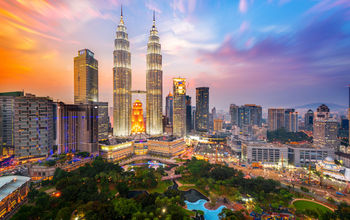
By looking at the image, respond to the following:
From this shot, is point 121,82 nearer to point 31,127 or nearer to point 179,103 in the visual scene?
point 179,103

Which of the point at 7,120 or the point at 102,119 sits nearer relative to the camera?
the point at 7,120

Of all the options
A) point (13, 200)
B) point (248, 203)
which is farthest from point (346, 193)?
point (13, 200)

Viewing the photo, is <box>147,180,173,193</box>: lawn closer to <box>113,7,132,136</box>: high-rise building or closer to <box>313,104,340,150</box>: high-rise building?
<box>113,7,132,136</box>: high-rise building

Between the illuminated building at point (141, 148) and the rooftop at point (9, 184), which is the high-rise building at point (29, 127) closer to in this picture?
the illuminated building at point (141, 148)

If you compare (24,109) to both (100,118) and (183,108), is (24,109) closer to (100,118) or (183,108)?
(100,118)

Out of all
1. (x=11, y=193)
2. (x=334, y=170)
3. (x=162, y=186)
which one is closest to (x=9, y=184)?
(x=11, y=193)
